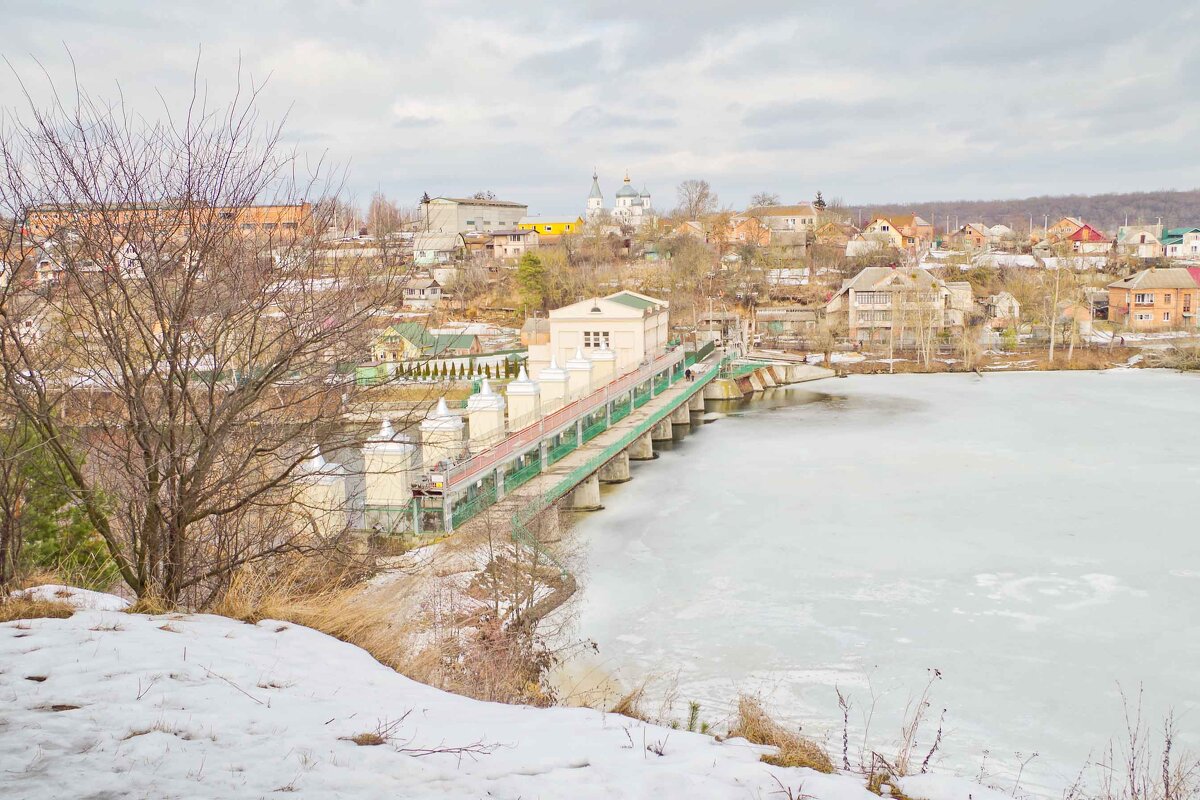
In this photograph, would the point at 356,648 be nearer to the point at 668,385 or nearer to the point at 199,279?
the point at 199,279

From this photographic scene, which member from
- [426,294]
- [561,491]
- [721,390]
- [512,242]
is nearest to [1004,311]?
[721,390]

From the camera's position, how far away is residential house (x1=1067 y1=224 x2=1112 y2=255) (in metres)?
64.8

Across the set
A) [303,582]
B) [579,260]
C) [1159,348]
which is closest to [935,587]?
[303,582]

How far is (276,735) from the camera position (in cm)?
379

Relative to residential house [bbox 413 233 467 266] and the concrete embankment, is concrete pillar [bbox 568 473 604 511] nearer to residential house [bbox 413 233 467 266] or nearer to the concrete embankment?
the concrete embankment

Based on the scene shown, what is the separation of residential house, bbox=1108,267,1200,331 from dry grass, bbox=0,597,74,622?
49.3m

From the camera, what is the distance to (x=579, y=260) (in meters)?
59.3

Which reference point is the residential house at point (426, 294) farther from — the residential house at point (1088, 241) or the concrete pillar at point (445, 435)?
the residential house at point (1088, 241)

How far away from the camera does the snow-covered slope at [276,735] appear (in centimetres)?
337

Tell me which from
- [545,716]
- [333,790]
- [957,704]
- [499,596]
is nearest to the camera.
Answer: [333,790]

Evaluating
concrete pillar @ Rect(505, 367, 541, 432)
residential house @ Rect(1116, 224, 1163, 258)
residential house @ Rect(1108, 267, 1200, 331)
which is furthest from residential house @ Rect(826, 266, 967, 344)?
residential house @ Rect(1116, 224, 1163, 258)

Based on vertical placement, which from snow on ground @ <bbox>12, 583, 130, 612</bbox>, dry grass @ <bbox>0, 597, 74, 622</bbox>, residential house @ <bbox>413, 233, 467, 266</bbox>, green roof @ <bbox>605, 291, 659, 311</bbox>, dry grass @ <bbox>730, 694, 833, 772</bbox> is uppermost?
residential house @ <bbox>413, 233, 467, 266</bbox>

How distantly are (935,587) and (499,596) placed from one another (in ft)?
19.9

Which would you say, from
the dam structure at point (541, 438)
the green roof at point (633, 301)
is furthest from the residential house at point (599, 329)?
the green roof at point (633, 301)
